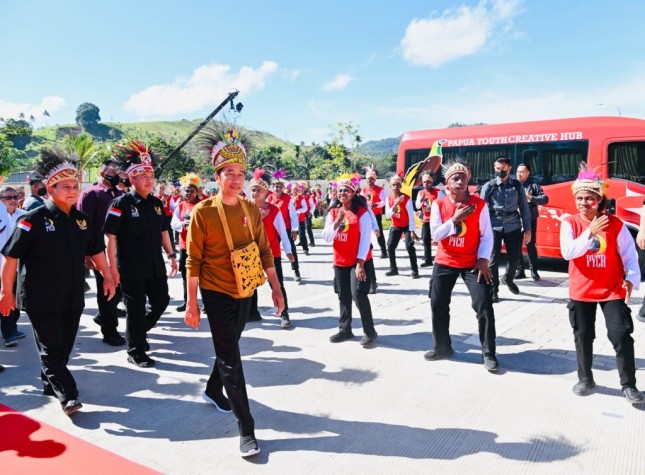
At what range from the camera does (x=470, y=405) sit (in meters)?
3.75

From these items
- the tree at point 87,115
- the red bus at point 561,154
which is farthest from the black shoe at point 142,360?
the tree at point 87,115

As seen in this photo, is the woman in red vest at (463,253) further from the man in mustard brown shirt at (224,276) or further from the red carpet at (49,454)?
the red carpet at (49,454)

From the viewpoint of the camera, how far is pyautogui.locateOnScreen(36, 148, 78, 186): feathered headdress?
394 centimetres

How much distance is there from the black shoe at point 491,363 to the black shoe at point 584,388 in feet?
2.19

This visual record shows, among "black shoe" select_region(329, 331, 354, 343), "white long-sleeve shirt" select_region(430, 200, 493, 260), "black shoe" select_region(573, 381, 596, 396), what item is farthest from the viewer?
"black shoe" select_region(329, 331, 354, 343)

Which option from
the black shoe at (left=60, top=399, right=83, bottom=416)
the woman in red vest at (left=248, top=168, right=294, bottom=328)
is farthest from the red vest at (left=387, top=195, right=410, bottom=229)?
the black shoe at (left=60, top=399, right=83, bottom=416)

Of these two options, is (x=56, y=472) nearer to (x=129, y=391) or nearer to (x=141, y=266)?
(x=129, y=391)

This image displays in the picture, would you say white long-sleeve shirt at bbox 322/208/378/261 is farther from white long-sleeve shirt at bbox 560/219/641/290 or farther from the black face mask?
the black face mask

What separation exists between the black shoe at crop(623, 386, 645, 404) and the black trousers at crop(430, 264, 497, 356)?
3.60 feet

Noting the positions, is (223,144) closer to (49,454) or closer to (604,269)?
(49,454)

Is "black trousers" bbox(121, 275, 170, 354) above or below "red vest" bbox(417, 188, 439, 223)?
below

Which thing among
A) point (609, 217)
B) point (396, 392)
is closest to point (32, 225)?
point (396, 392)

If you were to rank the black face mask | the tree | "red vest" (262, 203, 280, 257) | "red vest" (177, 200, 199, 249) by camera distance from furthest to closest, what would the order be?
the tree → "red vest" (177, 200, 199, 249) → "red vest" (262, 203, 280, 257) → the black face mask

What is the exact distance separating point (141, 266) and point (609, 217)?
4.20 m
